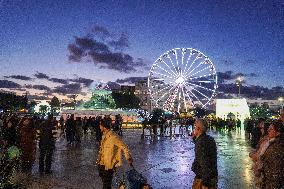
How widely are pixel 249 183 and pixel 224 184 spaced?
696mm

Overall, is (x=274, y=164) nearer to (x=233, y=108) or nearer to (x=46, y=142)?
(x=46, y=142)

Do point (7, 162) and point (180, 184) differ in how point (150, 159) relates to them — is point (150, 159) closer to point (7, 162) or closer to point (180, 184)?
point (180, 184)

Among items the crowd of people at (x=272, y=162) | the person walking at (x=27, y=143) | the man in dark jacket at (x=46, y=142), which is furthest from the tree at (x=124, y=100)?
the crowd of people at (x=272, y=162)

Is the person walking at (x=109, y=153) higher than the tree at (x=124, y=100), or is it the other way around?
the tree at (x=124, y=100)

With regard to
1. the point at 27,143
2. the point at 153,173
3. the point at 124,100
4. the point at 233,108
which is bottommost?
the point at 153,173

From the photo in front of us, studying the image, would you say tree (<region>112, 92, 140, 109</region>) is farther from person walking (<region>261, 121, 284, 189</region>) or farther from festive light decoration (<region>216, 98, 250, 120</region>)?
person walking (<region>261, 121, 284, 189</region>)

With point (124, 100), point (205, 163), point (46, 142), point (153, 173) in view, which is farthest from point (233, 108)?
point (124, 100)

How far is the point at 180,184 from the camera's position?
401 inches

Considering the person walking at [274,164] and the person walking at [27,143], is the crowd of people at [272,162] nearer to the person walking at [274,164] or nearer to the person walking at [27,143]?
the person walking at [274,164]

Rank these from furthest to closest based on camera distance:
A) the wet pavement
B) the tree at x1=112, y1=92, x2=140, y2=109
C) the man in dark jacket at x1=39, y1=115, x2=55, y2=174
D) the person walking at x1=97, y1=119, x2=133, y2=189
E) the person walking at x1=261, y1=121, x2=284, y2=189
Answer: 1. the tree at x1=112, y1=92, x2=140, y2=109
2. the man in dark jacket at x1=39, y1=115, x2=55, y2=174
3. the wet pavement
4. the person walking at x1=97, y1=119, x2=133, y2=189
5. the person walking at x1=261, y1=121, x2=284, y2=189

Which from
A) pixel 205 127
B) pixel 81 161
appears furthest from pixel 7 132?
pixel 205 127

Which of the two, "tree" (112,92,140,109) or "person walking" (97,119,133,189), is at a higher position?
"tree" (112,92,140,109)

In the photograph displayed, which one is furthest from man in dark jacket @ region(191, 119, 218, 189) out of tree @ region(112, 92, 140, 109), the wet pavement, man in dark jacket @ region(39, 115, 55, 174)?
tree @ region(112, 92, 140, 109)

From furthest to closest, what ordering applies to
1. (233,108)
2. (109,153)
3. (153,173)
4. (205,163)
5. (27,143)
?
1. (233,108)
2. (27,143)
3. (153,173)
4. (109,153)
5. (205,163)
